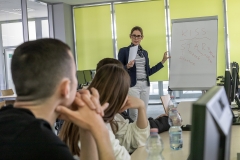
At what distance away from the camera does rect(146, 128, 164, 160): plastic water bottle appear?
180 centimetres

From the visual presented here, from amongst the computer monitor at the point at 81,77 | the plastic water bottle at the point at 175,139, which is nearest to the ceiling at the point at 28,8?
the computer monitor at the point at 81,77

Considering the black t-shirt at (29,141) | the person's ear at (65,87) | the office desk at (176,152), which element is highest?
the person's ear at (65,87)

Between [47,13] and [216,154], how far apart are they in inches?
327

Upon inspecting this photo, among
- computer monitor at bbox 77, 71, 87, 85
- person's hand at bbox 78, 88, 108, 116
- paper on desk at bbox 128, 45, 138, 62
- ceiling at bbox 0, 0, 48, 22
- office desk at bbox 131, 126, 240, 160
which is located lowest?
office desk at bbox 131, 126, 240, 160

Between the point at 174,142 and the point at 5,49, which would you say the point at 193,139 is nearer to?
the point at 174,142

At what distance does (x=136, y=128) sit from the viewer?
2.24 metres

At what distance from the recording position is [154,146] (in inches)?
75.9

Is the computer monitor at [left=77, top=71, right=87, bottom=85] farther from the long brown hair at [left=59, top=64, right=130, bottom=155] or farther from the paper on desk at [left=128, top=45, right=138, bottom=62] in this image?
the long brown hair at [left=59, top=64, right=130, bottom=155]

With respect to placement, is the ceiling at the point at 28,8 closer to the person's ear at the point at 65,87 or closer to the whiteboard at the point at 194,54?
the whiteboard at the point at 194,54

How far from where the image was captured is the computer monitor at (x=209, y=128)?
49cm

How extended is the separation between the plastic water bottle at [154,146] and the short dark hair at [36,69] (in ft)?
3.10

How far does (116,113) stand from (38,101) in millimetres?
933

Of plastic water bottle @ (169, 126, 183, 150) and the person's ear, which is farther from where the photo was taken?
plastic water bottle @ (169, 126, 183, 150)

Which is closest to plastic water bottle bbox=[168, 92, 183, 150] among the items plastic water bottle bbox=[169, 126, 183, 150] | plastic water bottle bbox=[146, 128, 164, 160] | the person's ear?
plastic water bottle bbox=[169, 126, 183, 150]
